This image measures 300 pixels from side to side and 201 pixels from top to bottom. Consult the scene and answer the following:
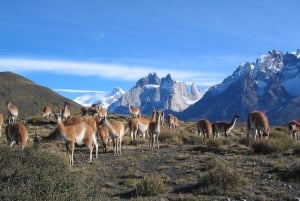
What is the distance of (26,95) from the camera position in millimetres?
179500

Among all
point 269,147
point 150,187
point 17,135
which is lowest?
point 150,187

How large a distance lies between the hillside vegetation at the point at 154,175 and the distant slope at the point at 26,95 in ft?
474

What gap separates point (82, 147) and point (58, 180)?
1237 cm

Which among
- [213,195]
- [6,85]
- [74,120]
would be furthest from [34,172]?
[6,85]

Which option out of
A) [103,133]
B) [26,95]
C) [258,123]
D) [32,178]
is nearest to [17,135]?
[103,133]

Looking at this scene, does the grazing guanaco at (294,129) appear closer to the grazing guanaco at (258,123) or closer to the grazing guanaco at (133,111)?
the grazing guanaco at (258,123)

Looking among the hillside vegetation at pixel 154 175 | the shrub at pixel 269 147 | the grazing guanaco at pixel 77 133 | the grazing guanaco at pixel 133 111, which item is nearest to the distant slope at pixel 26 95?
the grazing guanaco at pixel 133 111

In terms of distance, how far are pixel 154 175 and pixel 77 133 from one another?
3979 millimetres

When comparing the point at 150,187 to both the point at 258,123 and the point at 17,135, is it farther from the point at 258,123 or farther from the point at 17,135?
the point at 258,123

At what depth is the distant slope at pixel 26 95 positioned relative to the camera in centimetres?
16750

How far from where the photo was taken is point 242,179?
13.2 meters

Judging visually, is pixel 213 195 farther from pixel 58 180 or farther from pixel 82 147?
pixel 82 147

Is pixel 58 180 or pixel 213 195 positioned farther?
pixel 213 195

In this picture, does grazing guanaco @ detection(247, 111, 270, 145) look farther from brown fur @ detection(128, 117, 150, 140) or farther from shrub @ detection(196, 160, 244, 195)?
shrub @ detection(196, 160, 244, 195)
